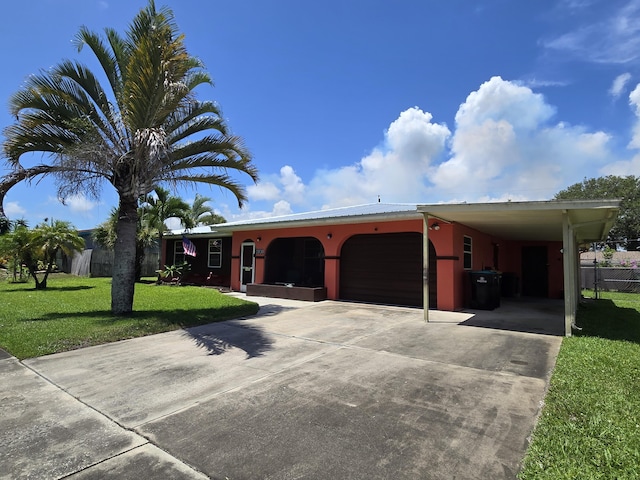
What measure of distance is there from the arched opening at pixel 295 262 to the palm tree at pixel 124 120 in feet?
21.7

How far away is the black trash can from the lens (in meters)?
10.2

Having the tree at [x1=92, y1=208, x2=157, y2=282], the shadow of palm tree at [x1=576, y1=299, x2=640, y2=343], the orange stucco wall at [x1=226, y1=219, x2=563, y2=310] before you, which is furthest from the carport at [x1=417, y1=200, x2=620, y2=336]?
the tree at [x1=92, y1=208, x2=157, y2=282]

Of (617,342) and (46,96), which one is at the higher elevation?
(46,96)

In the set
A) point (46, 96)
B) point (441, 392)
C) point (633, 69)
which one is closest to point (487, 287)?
point (441, 392)

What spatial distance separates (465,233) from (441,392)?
26.3 ft

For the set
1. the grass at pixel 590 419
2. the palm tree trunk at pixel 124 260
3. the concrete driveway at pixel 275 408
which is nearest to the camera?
the grass at pixel 590 419

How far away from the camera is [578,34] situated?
324 inches

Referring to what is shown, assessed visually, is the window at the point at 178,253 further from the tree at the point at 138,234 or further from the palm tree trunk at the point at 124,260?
the palm tree trunk at the point at 124,260

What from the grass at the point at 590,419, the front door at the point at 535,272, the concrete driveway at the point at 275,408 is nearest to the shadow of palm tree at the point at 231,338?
the concrete driveway at the point at 275,408

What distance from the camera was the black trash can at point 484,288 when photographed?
1025 centimetres

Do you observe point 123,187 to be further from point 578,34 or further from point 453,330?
point 578,34

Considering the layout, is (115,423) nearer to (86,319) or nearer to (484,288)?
(86,319)

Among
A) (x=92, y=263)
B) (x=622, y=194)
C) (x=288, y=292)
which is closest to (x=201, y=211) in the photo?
(x=92, y=263)

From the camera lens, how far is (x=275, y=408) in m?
3.62
